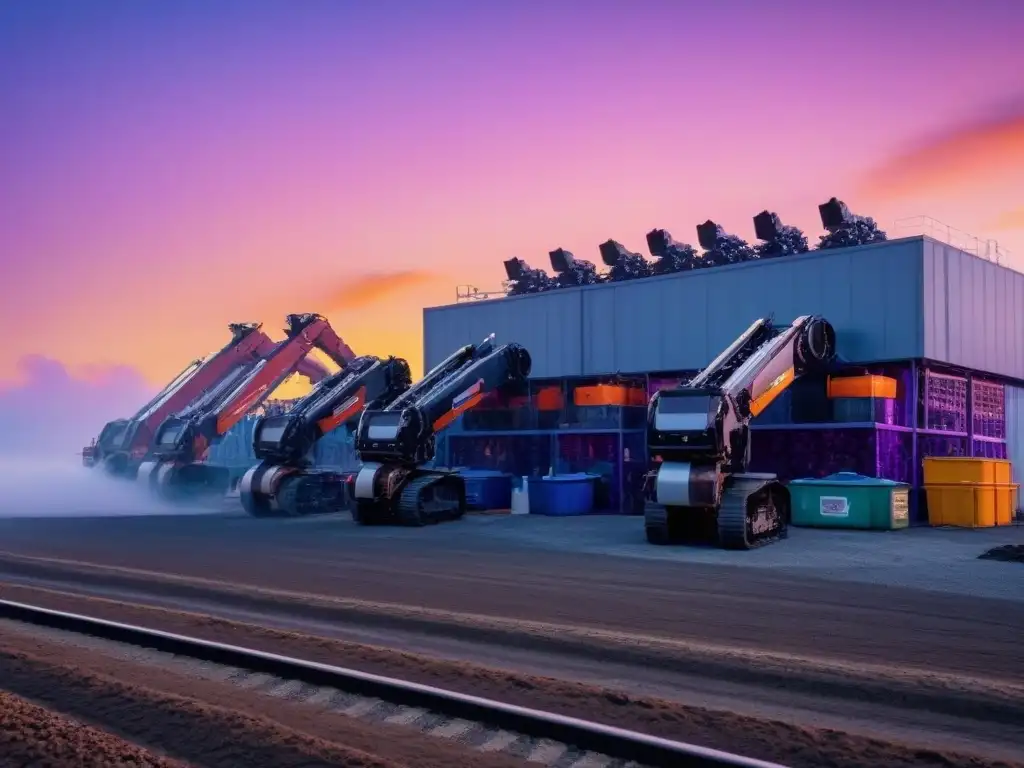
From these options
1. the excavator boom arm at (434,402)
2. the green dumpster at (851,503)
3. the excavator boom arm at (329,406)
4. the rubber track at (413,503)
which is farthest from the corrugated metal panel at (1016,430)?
the excavator boom arm at (329,406)

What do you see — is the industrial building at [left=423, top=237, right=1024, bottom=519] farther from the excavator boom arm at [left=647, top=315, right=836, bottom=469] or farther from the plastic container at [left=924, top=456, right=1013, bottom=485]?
the excavator boom arm at [left=647, top=315, right=836, bottom=469]

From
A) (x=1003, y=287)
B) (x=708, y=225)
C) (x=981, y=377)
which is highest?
(x=708, y=225)

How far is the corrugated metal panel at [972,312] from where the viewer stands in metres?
23.0

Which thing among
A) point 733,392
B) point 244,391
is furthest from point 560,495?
point 244,391

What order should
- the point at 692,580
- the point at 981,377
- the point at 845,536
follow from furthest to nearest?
the point at 981,377 → the point at 845,536 → the point at 692,580

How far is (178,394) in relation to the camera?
3459 centimetres

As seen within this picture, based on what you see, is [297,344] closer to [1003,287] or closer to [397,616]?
[1003,287]

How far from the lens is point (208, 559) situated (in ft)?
51.4

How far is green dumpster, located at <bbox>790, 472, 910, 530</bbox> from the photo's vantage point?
19953mm

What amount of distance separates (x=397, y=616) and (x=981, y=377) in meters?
20.8

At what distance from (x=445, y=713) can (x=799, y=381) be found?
19.2 meters

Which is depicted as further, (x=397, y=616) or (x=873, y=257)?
(x=873, y=257)

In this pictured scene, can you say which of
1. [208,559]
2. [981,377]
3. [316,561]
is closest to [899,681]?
[316,561]

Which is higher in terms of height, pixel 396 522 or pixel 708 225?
pixel 708 225
